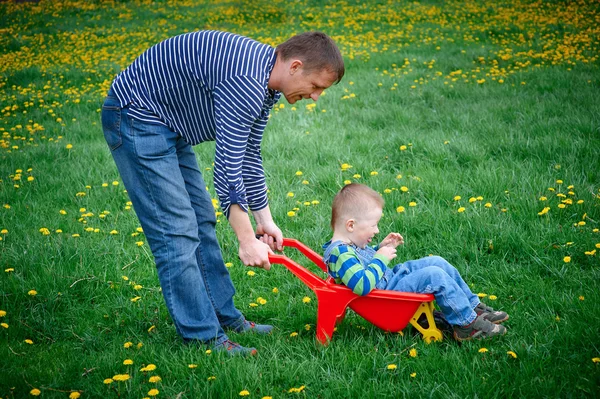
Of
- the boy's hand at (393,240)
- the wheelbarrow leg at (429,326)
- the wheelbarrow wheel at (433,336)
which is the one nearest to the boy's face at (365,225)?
the boy's hand at (393,240)

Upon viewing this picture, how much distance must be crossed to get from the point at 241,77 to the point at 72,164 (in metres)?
3.62

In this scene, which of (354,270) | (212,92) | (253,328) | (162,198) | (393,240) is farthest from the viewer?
(253,328)

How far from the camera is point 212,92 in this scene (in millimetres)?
2547

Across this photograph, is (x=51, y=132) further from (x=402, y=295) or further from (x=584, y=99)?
(x=584, y=99)

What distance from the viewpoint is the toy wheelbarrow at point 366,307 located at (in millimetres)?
2789

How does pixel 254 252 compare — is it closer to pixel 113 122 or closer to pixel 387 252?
pixel 387 252

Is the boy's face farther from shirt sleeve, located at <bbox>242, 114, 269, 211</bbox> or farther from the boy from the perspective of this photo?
shirt sleeve, located at <bbox>242, 114, 269, 211</bbox>

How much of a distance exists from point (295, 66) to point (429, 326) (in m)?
1.43

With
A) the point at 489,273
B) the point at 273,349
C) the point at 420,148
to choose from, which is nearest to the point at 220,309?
the point at 273,349

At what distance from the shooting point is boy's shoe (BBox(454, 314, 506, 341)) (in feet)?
9.24

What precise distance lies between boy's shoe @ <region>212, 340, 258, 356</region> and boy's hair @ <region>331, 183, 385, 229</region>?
2.59 feet

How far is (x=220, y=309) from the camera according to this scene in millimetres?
3156

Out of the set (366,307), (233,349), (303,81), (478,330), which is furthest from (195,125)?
(478,330)

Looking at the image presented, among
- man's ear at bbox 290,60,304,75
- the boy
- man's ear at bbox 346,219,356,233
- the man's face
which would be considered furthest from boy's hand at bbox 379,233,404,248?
man's ear at bbox 290,60,304,75
